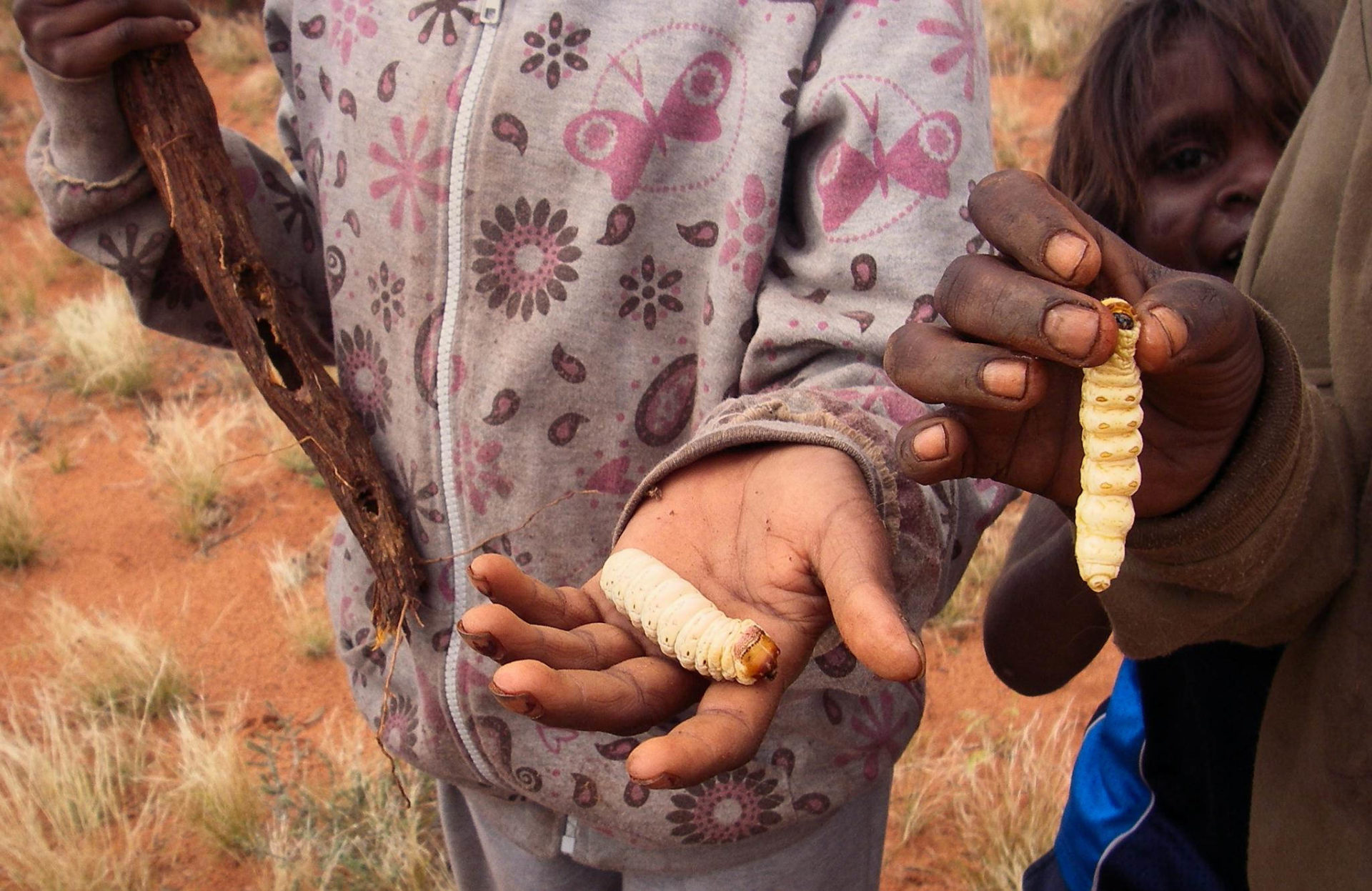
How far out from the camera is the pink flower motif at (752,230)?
1396mm

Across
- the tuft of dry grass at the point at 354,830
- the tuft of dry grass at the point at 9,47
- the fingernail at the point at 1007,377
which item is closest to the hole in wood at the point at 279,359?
the fingernail at the point at 1007,377

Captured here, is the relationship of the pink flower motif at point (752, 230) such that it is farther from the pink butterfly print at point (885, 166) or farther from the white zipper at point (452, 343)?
the white zipper at point (452, 343)

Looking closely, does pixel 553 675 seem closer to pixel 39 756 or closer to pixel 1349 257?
pixel 1349 257

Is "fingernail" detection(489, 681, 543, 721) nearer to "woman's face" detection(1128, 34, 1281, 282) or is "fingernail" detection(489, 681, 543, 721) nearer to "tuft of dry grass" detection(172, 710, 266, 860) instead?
"woman's face" detection(1128, 34, 1281, 282)

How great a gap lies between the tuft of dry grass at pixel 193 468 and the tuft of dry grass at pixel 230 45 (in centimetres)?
831

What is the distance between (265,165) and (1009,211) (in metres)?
1.38

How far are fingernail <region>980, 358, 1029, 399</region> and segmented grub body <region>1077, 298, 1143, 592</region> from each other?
10 centimetres

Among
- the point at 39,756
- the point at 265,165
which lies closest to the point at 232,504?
the point at 39,756

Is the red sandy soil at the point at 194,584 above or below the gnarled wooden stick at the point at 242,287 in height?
below

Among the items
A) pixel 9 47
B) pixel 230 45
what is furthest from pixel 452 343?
pixel 9 47

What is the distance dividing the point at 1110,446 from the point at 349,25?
4.05 ft

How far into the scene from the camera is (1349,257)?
49.7 inches

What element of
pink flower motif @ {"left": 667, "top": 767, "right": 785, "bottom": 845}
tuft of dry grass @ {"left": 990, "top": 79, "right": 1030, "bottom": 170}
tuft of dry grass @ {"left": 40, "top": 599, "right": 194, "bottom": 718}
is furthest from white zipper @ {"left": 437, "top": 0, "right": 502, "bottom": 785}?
tuft of dry grass @ {"left": 990, "top": 79, "right": 1030, "bottom": 170}

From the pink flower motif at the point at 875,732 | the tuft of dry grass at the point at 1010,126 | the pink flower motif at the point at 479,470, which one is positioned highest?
the pink flower motif at the point at 479,470
